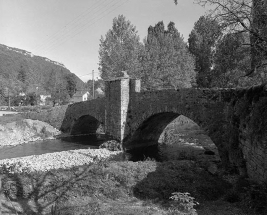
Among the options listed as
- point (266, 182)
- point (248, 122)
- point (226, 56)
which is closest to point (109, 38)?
point (226, 56)

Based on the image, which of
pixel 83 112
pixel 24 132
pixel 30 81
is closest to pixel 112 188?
pixel 83 112

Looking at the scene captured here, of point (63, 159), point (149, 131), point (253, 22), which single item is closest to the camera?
point (253, 22)

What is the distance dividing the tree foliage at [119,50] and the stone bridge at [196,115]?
255 inches

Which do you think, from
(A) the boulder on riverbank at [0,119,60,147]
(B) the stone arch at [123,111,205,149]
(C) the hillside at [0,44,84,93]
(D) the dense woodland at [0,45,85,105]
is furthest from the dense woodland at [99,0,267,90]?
(C) the hillside at [0,44,84,93]

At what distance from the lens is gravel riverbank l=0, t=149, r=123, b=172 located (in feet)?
46.4

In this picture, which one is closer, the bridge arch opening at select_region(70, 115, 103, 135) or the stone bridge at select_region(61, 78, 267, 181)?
the stone bridge at select_region(61, 78, 267, 181)

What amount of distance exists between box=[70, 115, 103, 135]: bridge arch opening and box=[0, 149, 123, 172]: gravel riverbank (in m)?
8.29

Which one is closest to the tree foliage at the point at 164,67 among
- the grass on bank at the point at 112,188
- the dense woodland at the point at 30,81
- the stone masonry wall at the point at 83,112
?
the stone masonry wall at the point at 83,112

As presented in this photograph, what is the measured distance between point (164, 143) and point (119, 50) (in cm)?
1309

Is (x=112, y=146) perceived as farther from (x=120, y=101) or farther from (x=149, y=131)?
(x=120, y=101)

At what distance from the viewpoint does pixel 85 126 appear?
27594mm

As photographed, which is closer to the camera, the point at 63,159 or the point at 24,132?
the point at 63,159

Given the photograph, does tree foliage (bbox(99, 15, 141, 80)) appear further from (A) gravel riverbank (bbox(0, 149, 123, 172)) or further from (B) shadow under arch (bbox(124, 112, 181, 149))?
(A) gravel riverbank (bbox(0, 149, 123, 172))

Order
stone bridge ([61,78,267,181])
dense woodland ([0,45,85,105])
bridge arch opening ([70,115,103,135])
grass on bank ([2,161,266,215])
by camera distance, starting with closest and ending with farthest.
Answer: grass on bank ([2,161,266,215]) < stone bridge ([61,78,267,181]) < bridge arch opening ([70,115,103,135]) < dense woodland ([0,45,85,105])
